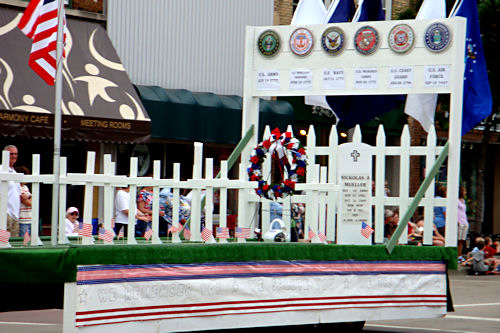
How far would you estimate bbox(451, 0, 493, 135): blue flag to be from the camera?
→ 12.1m

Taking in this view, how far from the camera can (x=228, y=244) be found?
30.2ft

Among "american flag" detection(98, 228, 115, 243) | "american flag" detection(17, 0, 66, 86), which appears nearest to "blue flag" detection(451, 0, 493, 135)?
"american flag" detection(17, 0, 66, 86)

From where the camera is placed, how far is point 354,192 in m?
11.2

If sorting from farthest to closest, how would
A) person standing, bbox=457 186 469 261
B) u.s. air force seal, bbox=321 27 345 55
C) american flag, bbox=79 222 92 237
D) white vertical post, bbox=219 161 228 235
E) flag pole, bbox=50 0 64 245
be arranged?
1. person standing, bbox=457 186 469 261
2. u.s. air force seal, bbox=321 27 345 55
3. white vertical post, bbox=219 161 228 235
4. flag pole, bbox=50 0 64 245
5. american flag, bbox=79 222 92 237

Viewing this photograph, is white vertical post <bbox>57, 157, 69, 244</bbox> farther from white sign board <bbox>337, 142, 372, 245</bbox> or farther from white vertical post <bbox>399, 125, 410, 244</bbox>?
white vertical post <bbox>399, 125, 410, 244</bbox>

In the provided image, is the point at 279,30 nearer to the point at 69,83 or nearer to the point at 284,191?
the point at 284,191

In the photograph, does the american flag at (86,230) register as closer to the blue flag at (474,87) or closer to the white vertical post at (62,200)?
the white vertical post at (62,200)

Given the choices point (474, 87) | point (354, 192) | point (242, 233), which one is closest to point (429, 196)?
point (354, 192)

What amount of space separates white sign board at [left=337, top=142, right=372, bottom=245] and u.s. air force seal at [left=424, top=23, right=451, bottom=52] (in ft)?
4.18

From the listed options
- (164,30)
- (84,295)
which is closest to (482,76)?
(84,295)

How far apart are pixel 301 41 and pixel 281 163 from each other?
6.16ft

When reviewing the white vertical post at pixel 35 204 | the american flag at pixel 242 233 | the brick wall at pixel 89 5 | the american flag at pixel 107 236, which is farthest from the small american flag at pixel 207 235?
the brick wall at pixel 89 5

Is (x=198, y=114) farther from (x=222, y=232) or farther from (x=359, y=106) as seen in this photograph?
(x=222, y=232)

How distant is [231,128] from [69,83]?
218 inches
